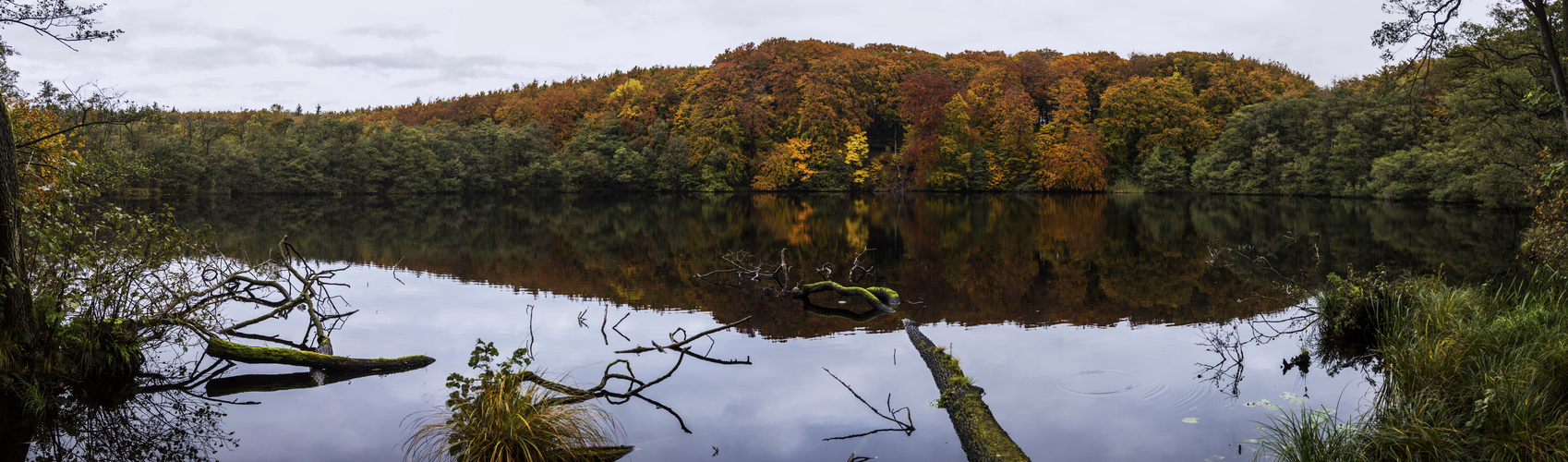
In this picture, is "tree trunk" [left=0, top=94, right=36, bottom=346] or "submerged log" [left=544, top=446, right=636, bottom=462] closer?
"submerged log" [left=544, top=446, right=636, bottom=462]

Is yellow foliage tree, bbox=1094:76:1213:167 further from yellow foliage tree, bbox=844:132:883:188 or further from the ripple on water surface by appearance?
the ripple on water surface

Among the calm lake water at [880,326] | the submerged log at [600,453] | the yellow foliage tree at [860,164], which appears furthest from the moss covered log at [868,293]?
the yellow foliage tree at [860,164]

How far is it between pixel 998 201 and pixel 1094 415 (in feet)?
124

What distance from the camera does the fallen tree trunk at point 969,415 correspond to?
601cm

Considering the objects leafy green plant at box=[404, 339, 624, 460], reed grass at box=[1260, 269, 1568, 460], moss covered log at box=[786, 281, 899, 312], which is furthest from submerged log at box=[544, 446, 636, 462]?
moss covered log at box=[786, 281, 899, 312]

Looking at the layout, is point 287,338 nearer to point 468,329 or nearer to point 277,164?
point 468,329

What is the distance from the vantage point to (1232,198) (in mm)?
43594

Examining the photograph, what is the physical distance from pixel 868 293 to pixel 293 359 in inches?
307

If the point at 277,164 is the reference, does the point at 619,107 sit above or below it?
above

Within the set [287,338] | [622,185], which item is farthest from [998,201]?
[287,338]

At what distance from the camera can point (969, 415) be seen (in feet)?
22.0

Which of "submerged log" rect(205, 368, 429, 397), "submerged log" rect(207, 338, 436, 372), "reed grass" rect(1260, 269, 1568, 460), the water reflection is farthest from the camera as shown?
the water reflection

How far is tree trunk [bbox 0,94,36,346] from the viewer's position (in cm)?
689

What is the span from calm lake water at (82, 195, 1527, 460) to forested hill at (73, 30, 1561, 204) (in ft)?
82.2
